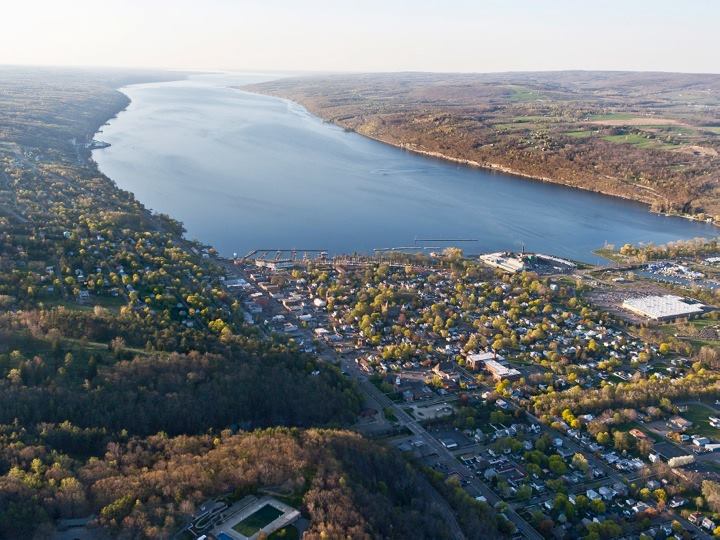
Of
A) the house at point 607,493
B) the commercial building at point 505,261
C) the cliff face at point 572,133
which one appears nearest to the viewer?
the house at point 607,493

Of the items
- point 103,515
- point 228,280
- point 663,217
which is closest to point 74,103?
point 228,280

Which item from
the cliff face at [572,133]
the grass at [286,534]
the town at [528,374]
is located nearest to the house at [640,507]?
the town at [528,374]

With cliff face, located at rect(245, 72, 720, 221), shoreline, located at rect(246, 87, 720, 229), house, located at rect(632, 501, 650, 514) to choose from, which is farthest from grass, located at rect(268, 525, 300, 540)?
cliff face, located at rect(245, 72, 720, 221)

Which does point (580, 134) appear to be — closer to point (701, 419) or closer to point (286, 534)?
point (701, 419)

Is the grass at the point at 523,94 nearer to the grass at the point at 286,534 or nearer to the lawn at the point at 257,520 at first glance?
the lawn at the point at 257,520

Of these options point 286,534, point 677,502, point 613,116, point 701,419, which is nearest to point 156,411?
point 286,534

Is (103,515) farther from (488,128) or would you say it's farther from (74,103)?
(74,103)
